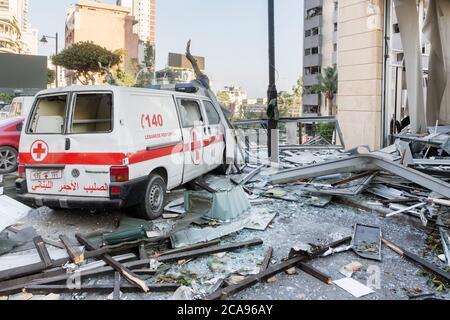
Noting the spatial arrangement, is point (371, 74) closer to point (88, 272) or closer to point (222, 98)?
point (222, 98)

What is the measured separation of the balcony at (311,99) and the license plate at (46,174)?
49.8 meters

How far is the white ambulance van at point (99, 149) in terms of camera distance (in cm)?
470

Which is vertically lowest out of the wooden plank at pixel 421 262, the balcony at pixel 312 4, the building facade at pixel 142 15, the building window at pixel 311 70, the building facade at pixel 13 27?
the wooden plank at pixel 421 262

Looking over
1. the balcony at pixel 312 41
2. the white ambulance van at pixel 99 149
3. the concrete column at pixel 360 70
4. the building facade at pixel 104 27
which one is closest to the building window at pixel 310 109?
the balcony at pixel 312 41

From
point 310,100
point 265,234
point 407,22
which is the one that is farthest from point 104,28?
point 265,234

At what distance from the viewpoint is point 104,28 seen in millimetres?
51844

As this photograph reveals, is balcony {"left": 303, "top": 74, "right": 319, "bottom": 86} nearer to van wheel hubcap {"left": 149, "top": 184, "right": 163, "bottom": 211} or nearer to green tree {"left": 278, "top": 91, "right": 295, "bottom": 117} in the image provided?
green tree {"left": 278, "top": 91, "right": 295, "bottom": 117}

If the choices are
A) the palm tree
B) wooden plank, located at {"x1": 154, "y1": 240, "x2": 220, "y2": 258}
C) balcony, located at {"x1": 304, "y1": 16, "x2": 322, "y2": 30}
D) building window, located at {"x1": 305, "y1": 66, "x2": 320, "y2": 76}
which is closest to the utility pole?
wooden plank, located at {"x1": 154, "y1": 240, "x2": 220, "y2": 258}

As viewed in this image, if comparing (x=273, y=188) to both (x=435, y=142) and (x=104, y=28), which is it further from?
(x=104, y=28)

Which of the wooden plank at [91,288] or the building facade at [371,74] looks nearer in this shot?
the wooden plank at [91,288]

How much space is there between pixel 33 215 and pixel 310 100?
5064 cm

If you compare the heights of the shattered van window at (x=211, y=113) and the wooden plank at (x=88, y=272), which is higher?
the shattered van window at (x=211, y=113)

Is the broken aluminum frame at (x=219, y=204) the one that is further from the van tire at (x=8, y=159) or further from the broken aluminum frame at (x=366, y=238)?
the van tire at (x=8, y=159)

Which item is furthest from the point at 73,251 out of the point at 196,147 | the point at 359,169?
the point at 359,169
